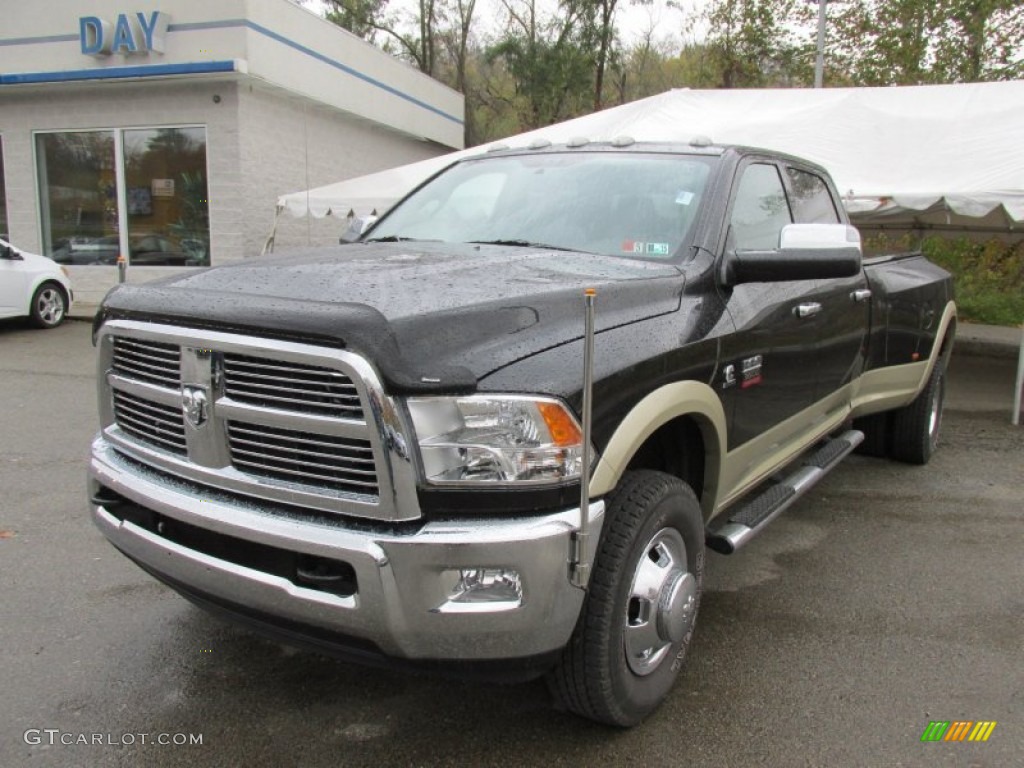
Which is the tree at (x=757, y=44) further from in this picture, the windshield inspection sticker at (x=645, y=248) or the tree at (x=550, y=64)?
the windshield inspection sticker at (x=645, y=248)

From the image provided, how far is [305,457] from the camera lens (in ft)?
7.27

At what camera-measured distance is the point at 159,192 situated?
14.2m

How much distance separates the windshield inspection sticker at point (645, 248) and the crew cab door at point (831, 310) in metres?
1.00

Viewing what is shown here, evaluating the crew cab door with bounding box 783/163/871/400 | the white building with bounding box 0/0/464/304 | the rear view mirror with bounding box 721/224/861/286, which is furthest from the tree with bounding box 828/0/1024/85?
the rear view mirror with bounding box 721/224/861/286

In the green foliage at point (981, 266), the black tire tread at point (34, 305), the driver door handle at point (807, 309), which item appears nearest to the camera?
the driver door handle at point (807, 309)

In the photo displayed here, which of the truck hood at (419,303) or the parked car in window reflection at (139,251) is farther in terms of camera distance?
the parked car in window reflection at (139,251)

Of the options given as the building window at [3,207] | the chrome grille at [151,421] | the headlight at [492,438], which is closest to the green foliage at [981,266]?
the headlight at [492,438]

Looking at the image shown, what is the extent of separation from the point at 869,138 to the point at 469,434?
9.36 metres

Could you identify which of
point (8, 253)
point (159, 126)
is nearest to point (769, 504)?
point (8, 253)

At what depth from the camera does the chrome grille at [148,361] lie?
2.45 metres

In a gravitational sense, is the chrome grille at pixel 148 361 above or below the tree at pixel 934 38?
below

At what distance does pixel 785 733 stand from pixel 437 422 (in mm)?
1628

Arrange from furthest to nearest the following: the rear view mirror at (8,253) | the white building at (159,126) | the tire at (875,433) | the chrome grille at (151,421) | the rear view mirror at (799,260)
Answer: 1. the white building at (159,126)
2. the rear view mirror at (8,253)
3. the tire at (875,433)
4. the rear view mirror at (799,260)
5. the chrome grille at (151,421)

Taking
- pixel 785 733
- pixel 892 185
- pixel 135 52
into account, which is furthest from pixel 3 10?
pixel 785 733
